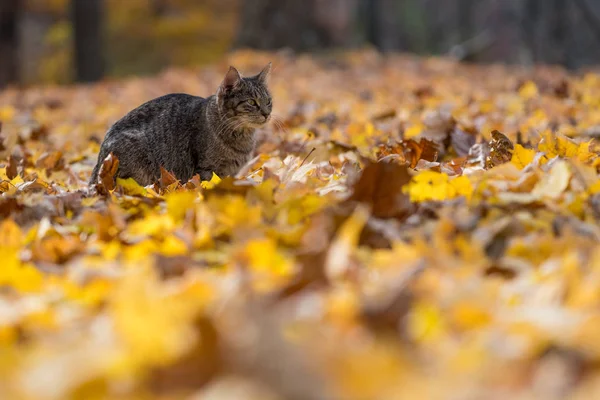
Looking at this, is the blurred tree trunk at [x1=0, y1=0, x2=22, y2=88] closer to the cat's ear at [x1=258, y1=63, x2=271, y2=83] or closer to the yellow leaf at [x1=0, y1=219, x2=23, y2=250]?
the cat's ear at [x1=258, y1=63, x2=271, y2=83]

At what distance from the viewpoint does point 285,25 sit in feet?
45.8

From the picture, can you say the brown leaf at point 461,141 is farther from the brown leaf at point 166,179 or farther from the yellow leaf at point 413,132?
the brown leaf at point 166,179

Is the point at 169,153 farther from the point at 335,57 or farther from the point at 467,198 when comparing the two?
the point at 335,57

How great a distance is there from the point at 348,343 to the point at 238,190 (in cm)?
132

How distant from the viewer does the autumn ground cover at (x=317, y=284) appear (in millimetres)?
1158

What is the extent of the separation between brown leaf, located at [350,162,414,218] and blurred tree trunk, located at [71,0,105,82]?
13.6 metres

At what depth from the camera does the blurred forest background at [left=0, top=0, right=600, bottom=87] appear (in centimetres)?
1451

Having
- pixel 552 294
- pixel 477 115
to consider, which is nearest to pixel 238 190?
pixel 552 294

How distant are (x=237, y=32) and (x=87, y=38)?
9.83 ft

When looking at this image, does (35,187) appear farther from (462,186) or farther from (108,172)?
(462,186)

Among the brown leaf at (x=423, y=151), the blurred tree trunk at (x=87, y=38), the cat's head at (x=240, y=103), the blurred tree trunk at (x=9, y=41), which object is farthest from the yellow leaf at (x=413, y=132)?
the blurred tree trunk at (x=9, y=41)

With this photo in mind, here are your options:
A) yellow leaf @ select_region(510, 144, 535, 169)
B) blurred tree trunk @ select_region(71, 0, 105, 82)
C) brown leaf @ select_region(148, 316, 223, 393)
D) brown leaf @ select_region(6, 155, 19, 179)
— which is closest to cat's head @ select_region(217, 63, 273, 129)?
brown leaf @ select_region(6, 155, 19, 179)

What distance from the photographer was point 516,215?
86.9 inches

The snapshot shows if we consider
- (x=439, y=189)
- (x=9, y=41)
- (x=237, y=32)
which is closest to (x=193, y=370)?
(x=439, y=189)
